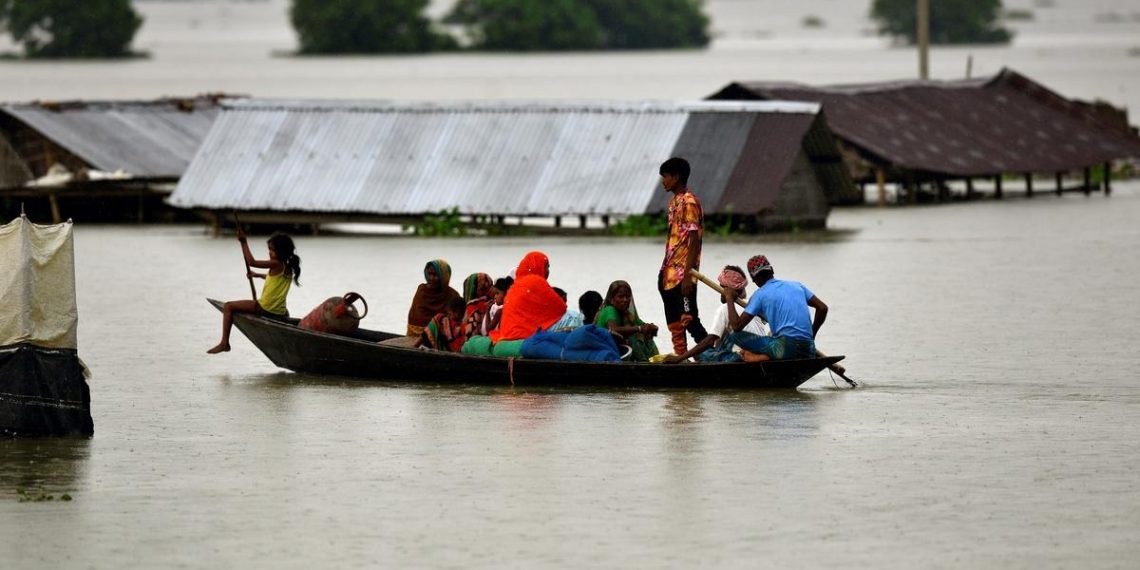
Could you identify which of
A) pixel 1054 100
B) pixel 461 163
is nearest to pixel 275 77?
pixel 1054 100

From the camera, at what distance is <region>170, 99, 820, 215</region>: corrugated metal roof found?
28.5 m

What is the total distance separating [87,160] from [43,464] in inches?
859

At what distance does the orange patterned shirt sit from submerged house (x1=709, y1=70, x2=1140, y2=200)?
18.4m

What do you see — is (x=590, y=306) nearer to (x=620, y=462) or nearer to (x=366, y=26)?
(x=620, y=462)

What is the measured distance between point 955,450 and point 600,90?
8641 cm

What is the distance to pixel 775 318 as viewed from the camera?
13.7 meters

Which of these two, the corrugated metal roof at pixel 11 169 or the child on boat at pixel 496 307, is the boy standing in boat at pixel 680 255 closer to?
the child on boat at pixel 496 307

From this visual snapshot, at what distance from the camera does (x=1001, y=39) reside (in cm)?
12262

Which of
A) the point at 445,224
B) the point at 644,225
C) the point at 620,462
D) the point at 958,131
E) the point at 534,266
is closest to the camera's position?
the point at 620,462

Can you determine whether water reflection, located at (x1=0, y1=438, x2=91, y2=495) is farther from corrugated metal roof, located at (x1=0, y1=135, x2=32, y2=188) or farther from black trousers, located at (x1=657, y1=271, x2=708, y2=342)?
corrugated metal roof, located at (x1=0, y1=135, x2=32, y2=188)

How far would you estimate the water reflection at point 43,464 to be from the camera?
11.1m

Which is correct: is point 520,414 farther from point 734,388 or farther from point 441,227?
point 441,227

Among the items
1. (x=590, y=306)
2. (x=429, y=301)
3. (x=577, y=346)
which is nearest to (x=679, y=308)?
(x=590, y=306)

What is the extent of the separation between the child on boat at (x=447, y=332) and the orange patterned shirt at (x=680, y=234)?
138 centimetres
